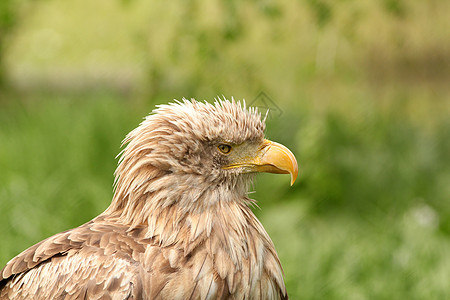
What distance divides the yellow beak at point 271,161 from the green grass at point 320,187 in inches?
55.2

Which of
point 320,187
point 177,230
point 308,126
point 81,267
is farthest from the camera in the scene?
point 320,187

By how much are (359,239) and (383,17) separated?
9.19 feet

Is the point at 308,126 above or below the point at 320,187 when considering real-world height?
above

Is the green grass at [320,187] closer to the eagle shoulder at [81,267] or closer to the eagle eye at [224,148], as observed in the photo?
the eagle eye at [224,148]

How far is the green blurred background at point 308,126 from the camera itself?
5.36 metres

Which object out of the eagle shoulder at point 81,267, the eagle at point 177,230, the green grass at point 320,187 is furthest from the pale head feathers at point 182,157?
the green grass at point 320,187

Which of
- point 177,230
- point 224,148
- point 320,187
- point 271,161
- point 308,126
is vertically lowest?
point 320,187

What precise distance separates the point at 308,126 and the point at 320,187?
655 mm

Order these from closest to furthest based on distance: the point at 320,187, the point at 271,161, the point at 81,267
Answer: the point at 81,267
the point at 271,161
the point at 320,187

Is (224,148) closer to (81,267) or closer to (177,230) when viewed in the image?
(177,230)

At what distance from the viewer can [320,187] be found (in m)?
6.68

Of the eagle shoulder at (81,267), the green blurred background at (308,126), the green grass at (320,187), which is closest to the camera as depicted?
the eagle shoulder at (81,267)

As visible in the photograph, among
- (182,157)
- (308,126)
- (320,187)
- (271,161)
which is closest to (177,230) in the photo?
(182,157)

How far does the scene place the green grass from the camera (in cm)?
510
